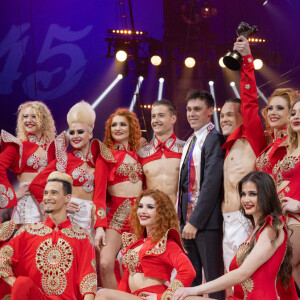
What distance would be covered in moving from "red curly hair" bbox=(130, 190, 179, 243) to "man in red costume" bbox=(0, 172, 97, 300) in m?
0.38

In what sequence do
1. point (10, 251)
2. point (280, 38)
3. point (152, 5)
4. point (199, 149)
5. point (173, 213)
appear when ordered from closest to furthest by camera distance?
1. point (10, 251)
2. point (173, 213)
3. point (199, 149)
4. point (280, 38)
5. point (152, 5)

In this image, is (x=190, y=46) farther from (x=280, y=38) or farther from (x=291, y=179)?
(x=291, y=179)

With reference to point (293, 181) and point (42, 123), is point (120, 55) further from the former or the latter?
point (293, 181)

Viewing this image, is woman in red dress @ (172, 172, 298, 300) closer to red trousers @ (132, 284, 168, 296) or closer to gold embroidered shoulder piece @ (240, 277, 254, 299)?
gold embroidered shoulder piece @ (240, 277, 254, 299)

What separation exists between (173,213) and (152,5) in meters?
6.71

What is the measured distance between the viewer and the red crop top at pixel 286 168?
3.27 metres

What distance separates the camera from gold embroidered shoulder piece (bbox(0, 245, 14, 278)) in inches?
121

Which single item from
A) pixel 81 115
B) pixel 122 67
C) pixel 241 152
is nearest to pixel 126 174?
pixel 81 115

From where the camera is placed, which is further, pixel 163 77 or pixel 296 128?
pixel 163 77

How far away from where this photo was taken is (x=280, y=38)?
8.22 metres

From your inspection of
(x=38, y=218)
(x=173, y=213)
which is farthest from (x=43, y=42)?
(x=173, y=213)

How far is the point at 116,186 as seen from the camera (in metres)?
4.16

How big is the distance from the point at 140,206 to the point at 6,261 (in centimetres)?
91

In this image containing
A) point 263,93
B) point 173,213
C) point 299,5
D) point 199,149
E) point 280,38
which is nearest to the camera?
point 173,213
